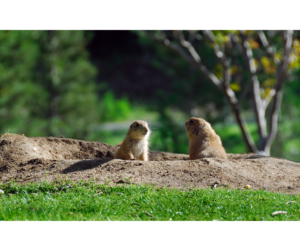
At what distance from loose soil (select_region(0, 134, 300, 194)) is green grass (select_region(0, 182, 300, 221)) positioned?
28cm

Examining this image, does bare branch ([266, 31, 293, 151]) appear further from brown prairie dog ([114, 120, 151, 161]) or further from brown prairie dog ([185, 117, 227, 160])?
brown prairie dog ([114, 120, 151, 161])

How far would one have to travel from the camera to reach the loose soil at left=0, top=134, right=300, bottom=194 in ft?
17.8

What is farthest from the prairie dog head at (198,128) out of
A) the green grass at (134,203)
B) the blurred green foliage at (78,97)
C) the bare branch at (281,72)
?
the blurred green foliage at (78,97)

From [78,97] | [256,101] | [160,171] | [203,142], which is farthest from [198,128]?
[78,97]

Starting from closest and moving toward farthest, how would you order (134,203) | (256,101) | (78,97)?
(134,203), (256,101), (78,97)

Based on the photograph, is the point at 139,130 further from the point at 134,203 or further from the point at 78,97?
the point at 78,97

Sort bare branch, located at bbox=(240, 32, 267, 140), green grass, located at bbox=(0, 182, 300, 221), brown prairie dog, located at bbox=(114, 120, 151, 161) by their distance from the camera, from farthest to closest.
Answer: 1. bare branch, located at bbox=(240, 32, 267, 140)
2. brown prairie dog, located at bbox=(114, 120, 151, 161)
3. green grass, located at bbox=(0, 182, 300, 221)

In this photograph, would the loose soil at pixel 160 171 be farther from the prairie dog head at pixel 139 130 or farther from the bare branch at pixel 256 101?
the bare branch at pixel 256 101

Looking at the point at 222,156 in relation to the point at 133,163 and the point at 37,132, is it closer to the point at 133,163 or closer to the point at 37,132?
the point at 133,163

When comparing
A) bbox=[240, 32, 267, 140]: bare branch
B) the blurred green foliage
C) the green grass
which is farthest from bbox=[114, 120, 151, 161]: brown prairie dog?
the blurred green foliage

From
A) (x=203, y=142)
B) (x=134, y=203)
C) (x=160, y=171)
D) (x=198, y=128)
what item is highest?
(x=198, y=128)

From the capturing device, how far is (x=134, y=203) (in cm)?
461

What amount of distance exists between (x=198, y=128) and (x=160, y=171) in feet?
6.28

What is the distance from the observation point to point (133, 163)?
5824 mm
